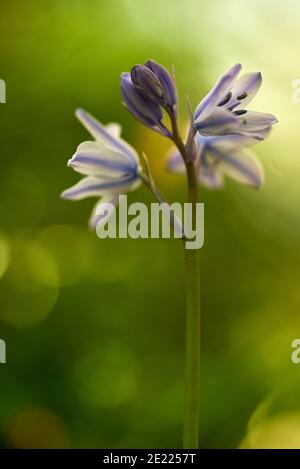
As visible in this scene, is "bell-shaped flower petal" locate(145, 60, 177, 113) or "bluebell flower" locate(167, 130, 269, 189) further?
"bluebell flower" locate(167, 130, 269, 189)

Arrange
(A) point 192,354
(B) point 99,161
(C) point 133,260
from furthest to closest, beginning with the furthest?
(C) point 133,260 < (B) point 99,161 < (A) point 192,354

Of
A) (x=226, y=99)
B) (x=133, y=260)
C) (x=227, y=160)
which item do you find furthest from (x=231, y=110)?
(x=133, y=260)

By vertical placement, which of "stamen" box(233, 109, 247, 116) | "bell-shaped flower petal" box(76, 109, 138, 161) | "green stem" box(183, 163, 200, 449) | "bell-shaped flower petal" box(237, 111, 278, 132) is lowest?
"green stem" box(183, 163, 200, 449)

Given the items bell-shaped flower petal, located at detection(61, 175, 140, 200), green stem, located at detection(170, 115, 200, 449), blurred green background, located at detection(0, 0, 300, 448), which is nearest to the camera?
green stem, located at detection(170, 115, 200, 449)

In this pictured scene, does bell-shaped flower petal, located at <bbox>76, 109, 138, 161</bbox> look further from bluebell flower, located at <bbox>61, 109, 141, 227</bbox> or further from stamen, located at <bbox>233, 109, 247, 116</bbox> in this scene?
stamen, located at <bbox>233, 109, 247, 116</bbox>

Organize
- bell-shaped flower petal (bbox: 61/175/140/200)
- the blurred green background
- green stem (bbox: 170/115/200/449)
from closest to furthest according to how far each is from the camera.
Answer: green stem (bbox: 170/115/200/449) → bell-shaped flower petal (bbox: 61/175/140/200) → the blurred green background

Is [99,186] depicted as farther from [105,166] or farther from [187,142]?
[187,142]

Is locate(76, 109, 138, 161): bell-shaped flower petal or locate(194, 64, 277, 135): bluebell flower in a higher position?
locate(76, 109, 138, 161): bell-shaped flower petal

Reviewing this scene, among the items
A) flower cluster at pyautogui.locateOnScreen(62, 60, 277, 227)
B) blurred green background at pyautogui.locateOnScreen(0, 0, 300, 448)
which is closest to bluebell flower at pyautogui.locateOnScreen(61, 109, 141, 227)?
flower cluster at pyautogui.locateOnScreen(62, 60, 277, 227)

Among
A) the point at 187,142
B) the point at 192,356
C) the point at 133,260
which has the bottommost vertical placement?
the point at 192,356
